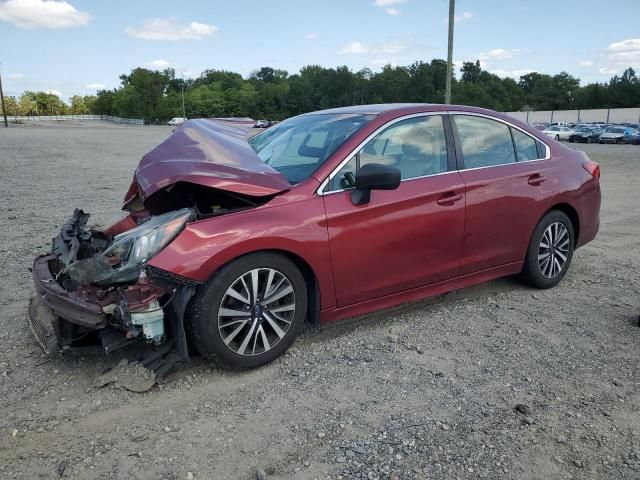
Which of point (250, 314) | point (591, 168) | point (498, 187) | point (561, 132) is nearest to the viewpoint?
point (250, 314)

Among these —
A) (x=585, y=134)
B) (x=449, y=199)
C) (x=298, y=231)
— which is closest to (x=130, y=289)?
(x=298, y=231)

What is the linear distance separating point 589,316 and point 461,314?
1.06m

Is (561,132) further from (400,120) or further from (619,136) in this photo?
(400,120)

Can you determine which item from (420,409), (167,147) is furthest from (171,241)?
(420,409)

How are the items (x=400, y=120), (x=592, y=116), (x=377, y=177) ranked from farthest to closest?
(x=592, y=116) < (x=400, y=120) < (x=377, y=177)

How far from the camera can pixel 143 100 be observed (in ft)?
370

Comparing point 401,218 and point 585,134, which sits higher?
point 401,218

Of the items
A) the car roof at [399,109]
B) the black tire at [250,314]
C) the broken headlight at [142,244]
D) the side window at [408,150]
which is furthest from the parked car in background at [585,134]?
the broken headlight at [142,244]

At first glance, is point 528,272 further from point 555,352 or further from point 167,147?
point 167,147

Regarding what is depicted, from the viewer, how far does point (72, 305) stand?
313 cm

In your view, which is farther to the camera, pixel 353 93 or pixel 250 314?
pixel 353 93

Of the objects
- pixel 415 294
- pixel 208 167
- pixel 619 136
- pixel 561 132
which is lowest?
pixel 619 136

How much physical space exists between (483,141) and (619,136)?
40569 mm

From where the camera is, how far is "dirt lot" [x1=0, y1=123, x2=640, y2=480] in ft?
8.72
